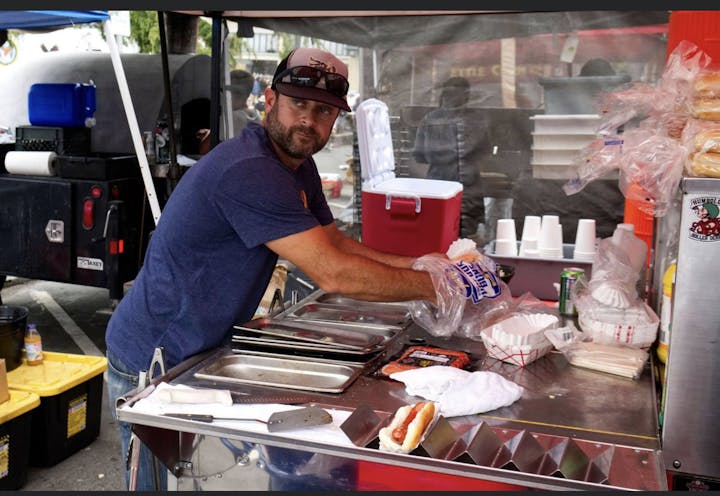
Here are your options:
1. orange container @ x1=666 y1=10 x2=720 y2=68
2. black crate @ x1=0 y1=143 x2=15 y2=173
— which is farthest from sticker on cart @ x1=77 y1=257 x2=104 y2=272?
orange container @ x1=666 y1=10 x2=720 y2=68

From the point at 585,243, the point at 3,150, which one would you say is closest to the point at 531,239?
the point at 585,243

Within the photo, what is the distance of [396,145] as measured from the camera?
531 centimetres

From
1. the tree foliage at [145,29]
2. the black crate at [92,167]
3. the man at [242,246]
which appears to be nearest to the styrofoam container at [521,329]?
the man at [242,246]

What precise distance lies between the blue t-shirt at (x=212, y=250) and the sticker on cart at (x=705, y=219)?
1038mm

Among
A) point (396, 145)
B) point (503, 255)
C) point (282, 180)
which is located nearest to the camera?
point (282, 180)

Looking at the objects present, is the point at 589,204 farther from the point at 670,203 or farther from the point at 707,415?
the point at 707,415

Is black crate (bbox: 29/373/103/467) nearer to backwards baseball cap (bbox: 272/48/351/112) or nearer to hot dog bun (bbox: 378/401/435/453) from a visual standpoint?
backwards baseball cap (bbox: 272/48/351/112)

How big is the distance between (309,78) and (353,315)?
36.8 inches

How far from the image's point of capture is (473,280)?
8.33 ft

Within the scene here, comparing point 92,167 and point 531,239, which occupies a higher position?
point 92,167

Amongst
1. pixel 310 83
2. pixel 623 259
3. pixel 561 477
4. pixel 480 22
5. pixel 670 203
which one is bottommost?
pixel 561 477

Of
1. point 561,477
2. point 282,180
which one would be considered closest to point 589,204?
point 282,180

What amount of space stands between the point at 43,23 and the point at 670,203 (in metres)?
4.88

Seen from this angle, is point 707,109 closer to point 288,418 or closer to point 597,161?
point 597,161
